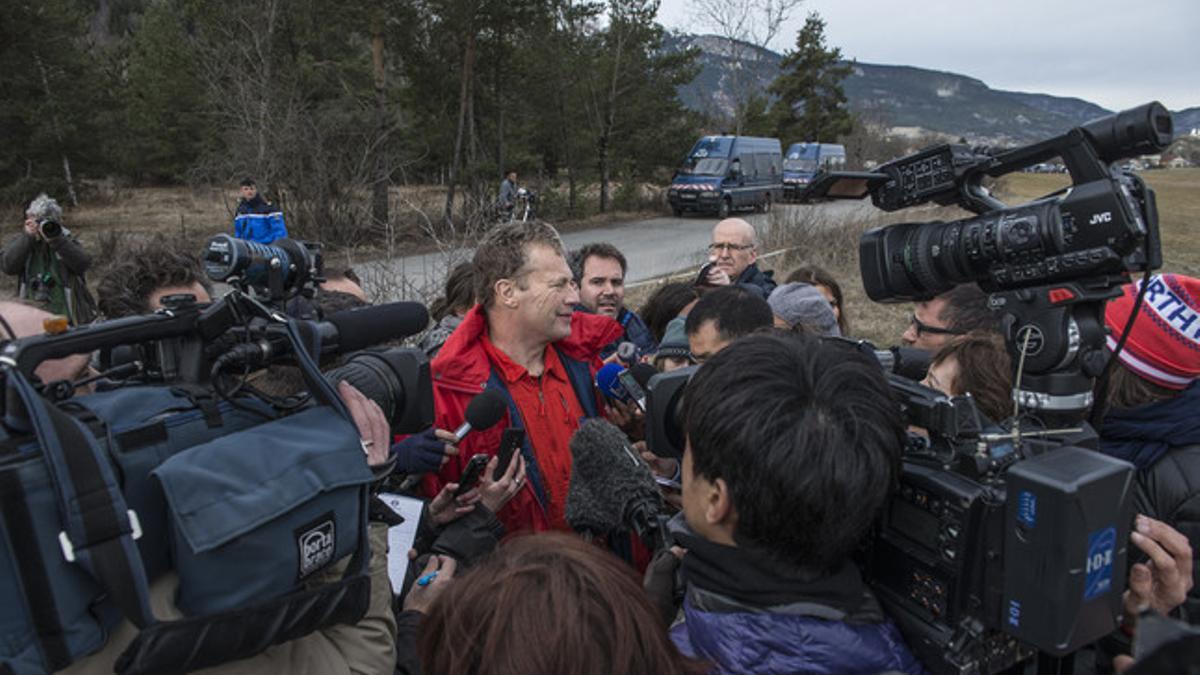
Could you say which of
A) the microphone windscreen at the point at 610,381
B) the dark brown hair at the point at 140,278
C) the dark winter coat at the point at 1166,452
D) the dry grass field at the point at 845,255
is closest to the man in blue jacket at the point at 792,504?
the dark winter coat at the point at 1166,452

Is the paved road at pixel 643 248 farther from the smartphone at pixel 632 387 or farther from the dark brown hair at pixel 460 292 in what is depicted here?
the smartphone at pixel 632 387

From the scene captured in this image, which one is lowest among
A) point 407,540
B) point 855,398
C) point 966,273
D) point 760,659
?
point 407,540

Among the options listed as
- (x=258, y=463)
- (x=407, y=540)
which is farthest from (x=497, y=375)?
(x=258, y=463)

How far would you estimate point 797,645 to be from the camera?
1.30 metres

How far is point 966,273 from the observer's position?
1670mm

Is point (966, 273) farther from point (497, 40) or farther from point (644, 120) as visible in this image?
point (644, 120)

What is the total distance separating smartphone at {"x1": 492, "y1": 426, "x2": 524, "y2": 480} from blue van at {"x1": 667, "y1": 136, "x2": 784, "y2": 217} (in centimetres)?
2312

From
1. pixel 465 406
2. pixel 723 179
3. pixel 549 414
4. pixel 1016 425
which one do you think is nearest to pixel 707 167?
pixel 723 179

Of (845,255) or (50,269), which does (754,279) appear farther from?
(845,255)

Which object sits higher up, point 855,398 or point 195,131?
point 195,131

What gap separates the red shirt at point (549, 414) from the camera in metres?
2.65

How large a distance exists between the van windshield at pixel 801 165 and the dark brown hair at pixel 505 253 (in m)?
30.0

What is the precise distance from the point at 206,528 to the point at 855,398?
106 centimetres

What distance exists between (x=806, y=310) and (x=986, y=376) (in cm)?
156
